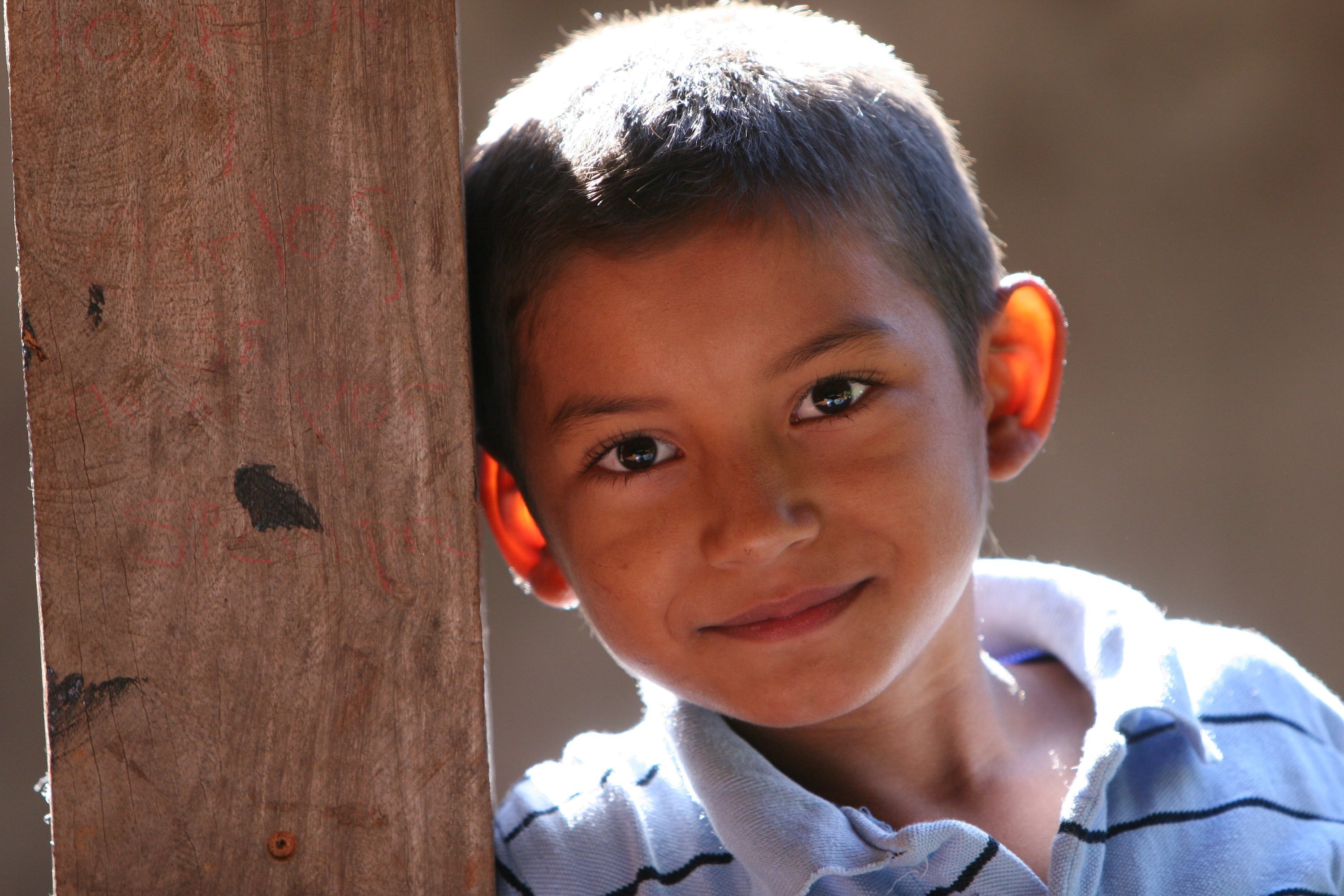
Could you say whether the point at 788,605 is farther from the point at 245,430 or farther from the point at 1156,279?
the point at 1156,279

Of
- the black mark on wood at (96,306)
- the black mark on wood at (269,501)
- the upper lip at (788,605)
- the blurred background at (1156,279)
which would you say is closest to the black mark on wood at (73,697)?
the black mark on wood at (269,501)

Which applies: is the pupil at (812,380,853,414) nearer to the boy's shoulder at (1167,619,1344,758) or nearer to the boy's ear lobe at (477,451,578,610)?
the boy's ear lobe at (477,451,578,610)

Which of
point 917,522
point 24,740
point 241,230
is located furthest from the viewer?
point 24,740

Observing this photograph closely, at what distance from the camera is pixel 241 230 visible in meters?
0.88

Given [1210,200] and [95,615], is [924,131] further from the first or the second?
[1210,200]

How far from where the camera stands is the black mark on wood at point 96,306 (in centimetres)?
87

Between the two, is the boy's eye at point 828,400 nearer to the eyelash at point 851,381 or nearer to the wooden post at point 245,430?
the eyelash at point 851,381

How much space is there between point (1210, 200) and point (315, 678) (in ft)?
8.29

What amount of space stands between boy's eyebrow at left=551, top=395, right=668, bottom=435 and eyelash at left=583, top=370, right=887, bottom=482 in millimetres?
23

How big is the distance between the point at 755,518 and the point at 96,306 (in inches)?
20.1

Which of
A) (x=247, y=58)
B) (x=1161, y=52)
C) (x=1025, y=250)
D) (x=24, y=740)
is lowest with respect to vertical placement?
(x=24, y=740)

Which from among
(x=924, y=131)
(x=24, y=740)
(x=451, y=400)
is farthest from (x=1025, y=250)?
Result: (x=24, y=740)

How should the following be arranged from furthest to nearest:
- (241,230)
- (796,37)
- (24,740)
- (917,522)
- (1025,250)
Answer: (1025,250) → (24,740) → (796,37) → (917,522) → (241,230)

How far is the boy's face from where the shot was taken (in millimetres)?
1021
